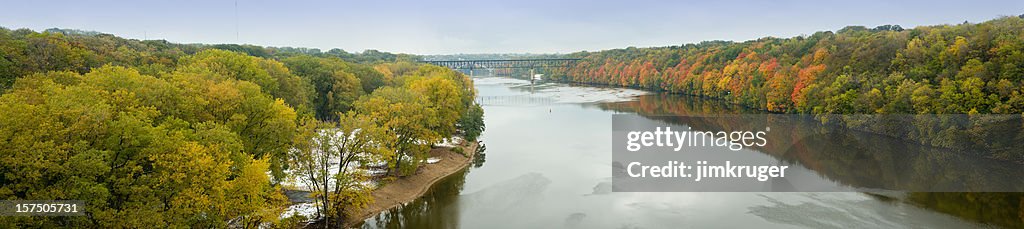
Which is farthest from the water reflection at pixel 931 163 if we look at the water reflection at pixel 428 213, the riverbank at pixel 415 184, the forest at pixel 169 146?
the forest at pixel 169 146

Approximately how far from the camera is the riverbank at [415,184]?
31391 mm

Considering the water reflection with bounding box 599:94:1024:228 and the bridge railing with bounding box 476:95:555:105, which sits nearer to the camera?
the water reflection with bounding box 599:94:1024:228

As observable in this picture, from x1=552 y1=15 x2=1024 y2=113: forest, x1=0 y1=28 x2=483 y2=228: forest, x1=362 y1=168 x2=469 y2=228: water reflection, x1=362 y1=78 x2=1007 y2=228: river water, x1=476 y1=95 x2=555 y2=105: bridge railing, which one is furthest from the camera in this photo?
x1=476 y1=95 x2=555 y2=105: bridge railing

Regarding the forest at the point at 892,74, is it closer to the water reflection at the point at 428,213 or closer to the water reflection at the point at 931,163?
the water reflection at the point at 931,163

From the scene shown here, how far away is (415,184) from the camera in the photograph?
36656 millimetres

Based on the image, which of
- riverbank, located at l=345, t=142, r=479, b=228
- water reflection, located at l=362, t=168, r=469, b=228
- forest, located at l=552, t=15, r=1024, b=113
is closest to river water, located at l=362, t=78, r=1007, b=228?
water reflection, located at l=362, t=168, r=469, b=228

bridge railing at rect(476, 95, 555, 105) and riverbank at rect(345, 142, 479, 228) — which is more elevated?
bridge railing at rect(476, 95, 555, 105)

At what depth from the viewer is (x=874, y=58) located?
64000mm

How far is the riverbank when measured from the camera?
103ft

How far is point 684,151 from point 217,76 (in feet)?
105

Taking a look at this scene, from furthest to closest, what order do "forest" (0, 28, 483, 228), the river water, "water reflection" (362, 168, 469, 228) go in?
1. "water reflection" (362, 168, 469, 228)
2. the river water
3. "forest" (0, 28, 483, 228)

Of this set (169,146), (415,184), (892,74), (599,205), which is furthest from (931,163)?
(169,146)

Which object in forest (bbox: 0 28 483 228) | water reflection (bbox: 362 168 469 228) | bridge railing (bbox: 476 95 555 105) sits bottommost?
water reflection (bbox: 362 168 469 228)

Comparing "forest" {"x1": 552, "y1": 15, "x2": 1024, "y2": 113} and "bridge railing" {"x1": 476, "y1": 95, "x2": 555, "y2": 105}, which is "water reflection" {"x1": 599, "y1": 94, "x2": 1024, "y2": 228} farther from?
"bridge railing" {"x1": 476, "y1": 95, "x2": 555, "y2": 105}
